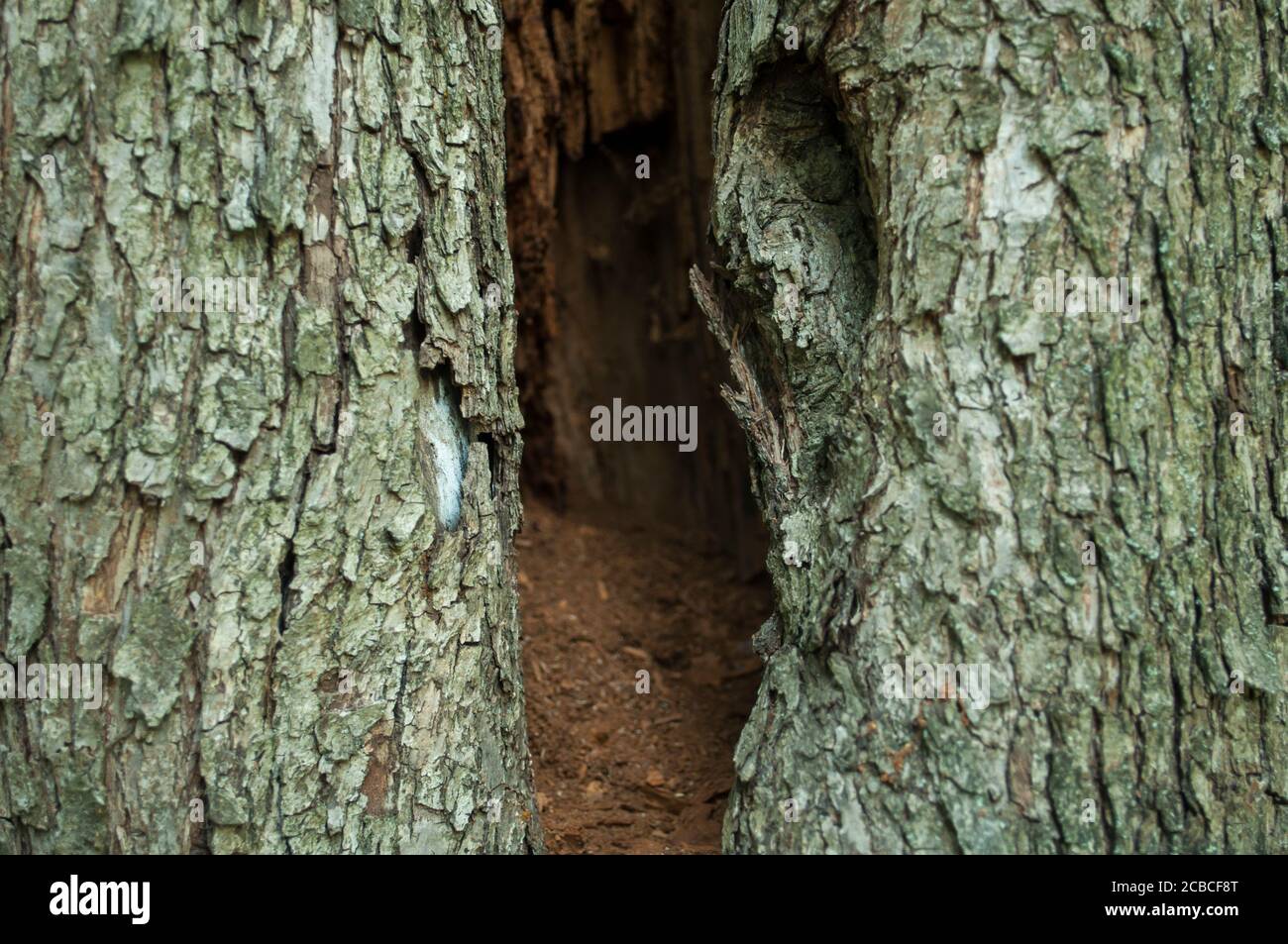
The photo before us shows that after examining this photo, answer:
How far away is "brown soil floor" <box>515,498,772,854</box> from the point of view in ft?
10.1

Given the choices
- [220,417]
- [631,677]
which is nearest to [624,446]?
[631,677]

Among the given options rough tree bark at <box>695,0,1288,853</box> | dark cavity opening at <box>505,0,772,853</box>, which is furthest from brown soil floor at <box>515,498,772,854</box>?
rough tree bark at <box>695,0,1288,853</box>

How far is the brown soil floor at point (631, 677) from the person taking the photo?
121 inches

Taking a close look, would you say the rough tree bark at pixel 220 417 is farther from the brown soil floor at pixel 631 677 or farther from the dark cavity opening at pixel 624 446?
the dark cavity opening at pixel 624 446

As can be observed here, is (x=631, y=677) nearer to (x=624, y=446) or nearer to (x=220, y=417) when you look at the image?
(x=624, y=446)

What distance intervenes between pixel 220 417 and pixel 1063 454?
1.75 m

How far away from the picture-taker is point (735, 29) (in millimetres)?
2633

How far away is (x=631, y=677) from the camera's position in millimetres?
3566

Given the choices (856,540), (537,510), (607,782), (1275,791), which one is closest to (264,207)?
(856,540)

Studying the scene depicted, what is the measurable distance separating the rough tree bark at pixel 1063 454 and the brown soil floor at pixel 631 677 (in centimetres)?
74

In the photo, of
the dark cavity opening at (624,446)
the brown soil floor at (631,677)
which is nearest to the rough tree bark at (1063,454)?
the brown soil floor at (631,677)

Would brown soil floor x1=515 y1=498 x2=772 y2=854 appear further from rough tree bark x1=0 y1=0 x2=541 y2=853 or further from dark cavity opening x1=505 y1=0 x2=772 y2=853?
rough tree bark x1=0 y1=0 x2=541 y2=853

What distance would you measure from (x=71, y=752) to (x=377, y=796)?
637 millimetres

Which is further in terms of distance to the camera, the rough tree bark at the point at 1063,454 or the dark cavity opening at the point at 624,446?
the dark cavity opening at the point at 624,446
